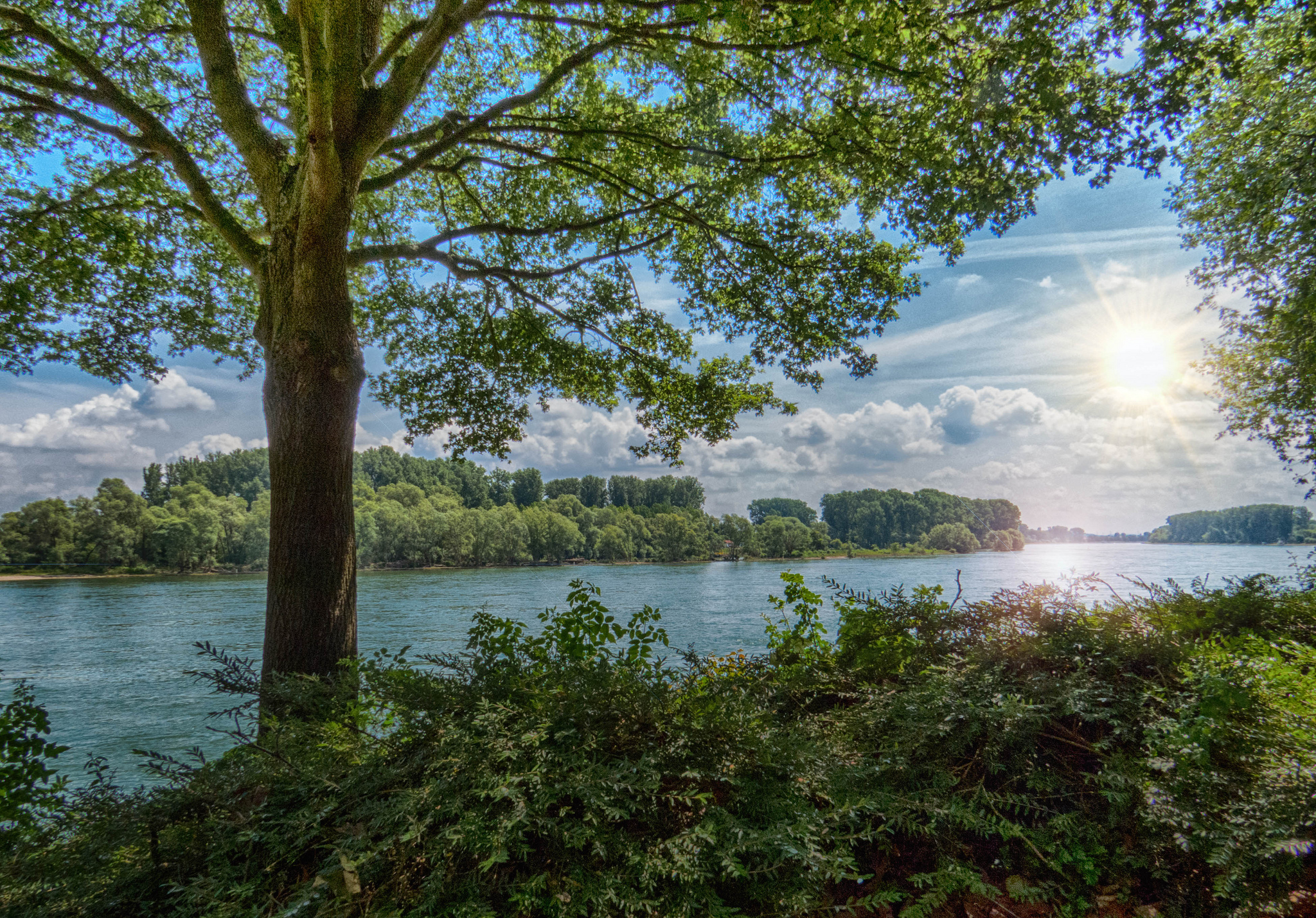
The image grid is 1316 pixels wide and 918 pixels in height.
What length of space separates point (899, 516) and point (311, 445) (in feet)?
264

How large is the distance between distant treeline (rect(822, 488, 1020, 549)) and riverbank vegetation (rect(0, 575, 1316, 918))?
2945 inches

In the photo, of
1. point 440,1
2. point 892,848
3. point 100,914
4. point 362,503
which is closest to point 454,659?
point 100,914

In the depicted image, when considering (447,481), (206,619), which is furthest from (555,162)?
(447,481)

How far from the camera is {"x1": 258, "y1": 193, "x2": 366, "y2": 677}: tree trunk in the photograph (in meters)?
4.47

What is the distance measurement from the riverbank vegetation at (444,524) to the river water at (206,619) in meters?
3.96

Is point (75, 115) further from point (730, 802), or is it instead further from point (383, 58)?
point (730, 802)

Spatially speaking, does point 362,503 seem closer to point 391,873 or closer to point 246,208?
point 246,208

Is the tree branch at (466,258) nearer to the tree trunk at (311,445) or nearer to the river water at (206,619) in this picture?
the tree trunk at (311,445)

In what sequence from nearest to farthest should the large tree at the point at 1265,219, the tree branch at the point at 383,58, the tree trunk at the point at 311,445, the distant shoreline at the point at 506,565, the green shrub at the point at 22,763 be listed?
1. the green shrub at the point at 22,763
2. the tree trunk at the point at 311,445
3. the tree branch at the point at 383,58
4. the large tree at the point at 1265,219
5. the distant shoreline at the point at 506,565

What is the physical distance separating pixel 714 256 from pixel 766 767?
6318mm

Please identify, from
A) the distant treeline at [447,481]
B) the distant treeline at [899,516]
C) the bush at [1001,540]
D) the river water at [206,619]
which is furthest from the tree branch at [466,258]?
the bush at [1001,540]

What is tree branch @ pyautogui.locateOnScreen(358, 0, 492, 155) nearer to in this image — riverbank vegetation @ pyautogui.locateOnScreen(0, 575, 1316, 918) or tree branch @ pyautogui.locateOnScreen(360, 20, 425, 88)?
tree branch @ pyautogui.locateOnScreen(360, 20, 425, 88)

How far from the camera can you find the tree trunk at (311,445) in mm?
4473

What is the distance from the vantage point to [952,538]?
2884 inches
